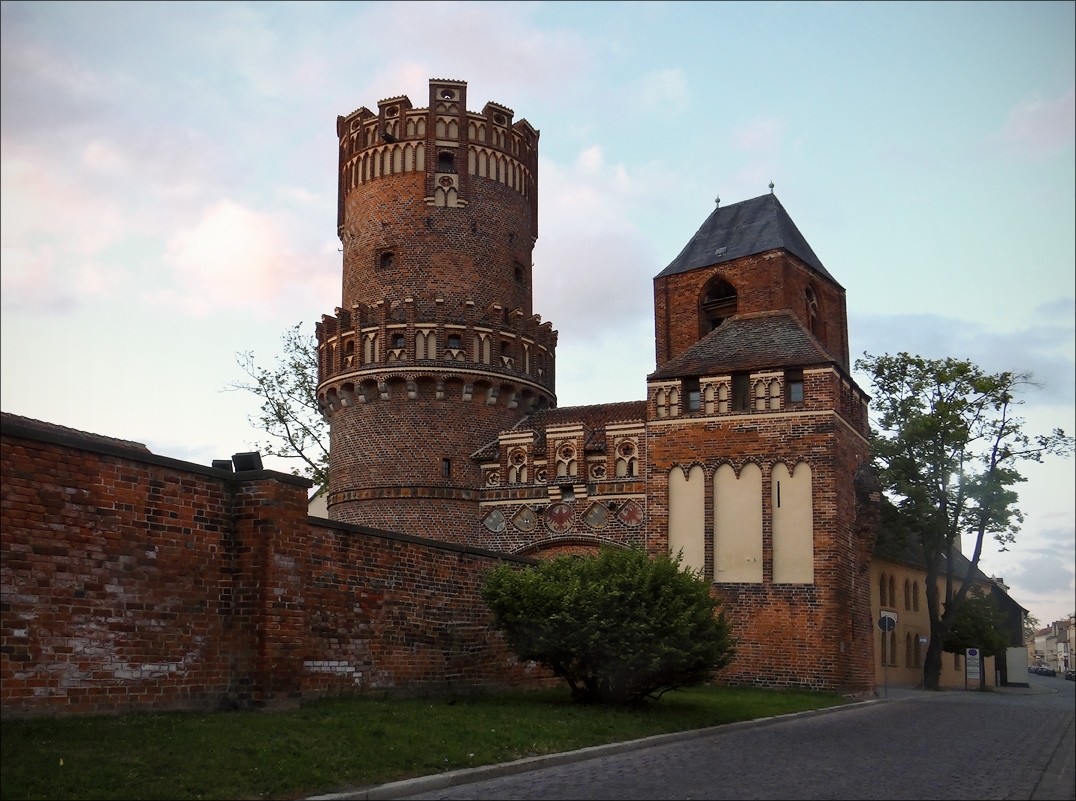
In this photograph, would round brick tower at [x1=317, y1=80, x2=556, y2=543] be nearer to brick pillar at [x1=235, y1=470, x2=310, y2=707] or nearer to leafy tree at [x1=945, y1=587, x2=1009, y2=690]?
brick pillar at [x1=235, y1=470, x2=310, y2=707]

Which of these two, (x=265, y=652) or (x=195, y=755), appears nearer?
(x=195, y=755)

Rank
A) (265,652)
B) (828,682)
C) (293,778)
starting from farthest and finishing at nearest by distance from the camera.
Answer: (828,682) → (265,652) → (293,778)

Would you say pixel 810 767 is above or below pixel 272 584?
below

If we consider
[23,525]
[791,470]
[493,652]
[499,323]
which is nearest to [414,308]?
[499,323]

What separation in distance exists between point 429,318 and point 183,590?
20060 millimetres

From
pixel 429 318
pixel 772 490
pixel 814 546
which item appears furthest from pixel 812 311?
pixel 429 318

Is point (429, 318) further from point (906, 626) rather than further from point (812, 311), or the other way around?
point (906, 626)

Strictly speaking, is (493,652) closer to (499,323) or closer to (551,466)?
(551,466)

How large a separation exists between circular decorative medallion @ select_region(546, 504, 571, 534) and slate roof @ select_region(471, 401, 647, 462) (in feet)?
5.82

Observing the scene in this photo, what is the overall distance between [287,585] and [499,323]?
1968 centimetres

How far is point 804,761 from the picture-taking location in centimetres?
1461

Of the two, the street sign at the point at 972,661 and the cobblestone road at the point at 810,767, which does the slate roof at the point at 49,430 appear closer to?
the cobblestone road at the point at 810,767

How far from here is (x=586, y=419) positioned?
1362 inches

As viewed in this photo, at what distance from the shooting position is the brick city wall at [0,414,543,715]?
13.0m
